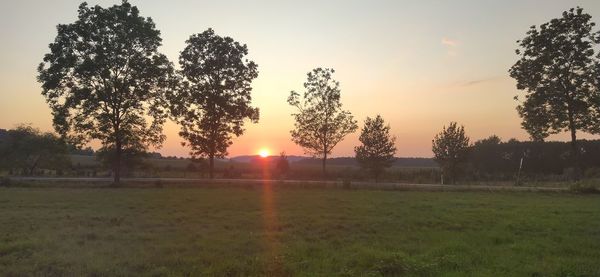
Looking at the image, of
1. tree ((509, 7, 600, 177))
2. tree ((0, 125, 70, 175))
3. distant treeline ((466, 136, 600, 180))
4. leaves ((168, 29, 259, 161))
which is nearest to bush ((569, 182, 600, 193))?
tree ((509, 7, 600, 177))

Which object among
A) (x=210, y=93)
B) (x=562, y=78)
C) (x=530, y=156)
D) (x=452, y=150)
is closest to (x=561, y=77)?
(x=562, y=78)

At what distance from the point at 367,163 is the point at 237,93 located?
1826 cm

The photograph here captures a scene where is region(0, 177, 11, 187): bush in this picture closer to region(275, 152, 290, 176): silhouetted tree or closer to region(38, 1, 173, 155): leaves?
region(38, 1, 173, 155): leaves

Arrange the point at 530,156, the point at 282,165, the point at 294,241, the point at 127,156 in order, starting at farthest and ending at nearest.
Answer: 1. the point at 530,156
2. the point at 282,165
3. the point at 127,156
4. the point at 294,241

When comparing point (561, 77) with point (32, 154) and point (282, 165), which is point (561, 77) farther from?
point (32, 154)

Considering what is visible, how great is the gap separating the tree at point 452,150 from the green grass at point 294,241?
37914 mm

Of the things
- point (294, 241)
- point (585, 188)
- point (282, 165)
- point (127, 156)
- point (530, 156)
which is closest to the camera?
point (294, 241)

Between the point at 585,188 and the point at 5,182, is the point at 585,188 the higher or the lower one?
the lower one

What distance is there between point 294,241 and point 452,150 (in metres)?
51.1

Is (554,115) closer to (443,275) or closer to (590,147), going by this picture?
(443,275)

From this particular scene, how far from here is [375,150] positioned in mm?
58844

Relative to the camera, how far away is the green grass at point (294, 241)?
1077 centimetres

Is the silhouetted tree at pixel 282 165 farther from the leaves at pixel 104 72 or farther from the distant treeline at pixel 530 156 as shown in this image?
the distant treeline at pixel 530 156

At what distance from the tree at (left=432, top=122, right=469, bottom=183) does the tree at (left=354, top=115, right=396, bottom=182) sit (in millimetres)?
7593
